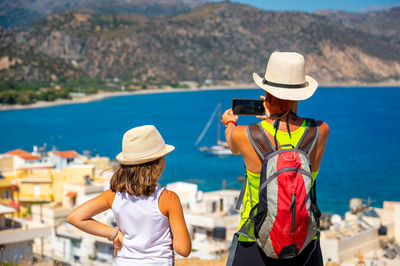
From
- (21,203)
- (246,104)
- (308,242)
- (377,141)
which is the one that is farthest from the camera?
(377,141)

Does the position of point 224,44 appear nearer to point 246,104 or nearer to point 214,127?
point 214,127

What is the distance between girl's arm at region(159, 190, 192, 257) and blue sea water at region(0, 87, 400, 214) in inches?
1022

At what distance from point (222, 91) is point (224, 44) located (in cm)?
3150

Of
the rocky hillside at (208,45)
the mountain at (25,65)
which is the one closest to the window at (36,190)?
the mountain at (25,65)

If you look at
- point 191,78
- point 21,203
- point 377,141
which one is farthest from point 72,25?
point 21,203

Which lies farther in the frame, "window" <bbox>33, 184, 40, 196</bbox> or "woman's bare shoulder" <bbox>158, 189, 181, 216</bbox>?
"window" <bbox>33, 184, 40, 196</bbox>

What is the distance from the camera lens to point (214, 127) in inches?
2645

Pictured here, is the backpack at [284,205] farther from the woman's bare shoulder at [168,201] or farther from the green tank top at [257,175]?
the woman's bare shoulder at [168,201]

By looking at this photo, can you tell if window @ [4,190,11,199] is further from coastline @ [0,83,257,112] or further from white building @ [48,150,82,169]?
coastline @ [0,83,257,112]

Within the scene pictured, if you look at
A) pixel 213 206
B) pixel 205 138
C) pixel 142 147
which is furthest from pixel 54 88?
pixel 142 147

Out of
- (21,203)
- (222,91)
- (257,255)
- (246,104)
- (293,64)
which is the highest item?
(293,64)

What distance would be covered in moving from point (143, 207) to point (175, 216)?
0.11 metres

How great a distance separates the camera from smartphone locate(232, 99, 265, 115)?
209 cm

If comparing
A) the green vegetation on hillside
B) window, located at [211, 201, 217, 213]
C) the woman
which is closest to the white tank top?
the woman
